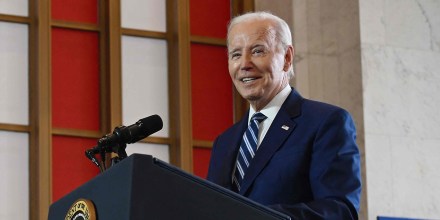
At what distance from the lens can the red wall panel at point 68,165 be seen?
795 cm

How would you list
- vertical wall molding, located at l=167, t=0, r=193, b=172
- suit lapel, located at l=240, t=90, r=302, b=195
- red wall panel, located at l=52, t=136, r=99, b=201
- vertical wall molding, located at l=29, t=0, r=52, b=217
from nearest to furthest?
suit lapel, located at l=240, t=90, r=302, b=195 < vertical wall molding, located at l=29, t=0, r=52, b=217 < red wall panel, located at l=52, t=136, r=99, b=201 < vertical wall molding, located at l=167, t=0, r=193, b=172

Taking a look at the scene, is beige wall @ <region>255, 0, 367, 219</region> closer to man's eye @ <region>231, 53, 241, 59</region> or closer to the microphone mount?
man's eye @ <region>231, 53, 241, 59</region>

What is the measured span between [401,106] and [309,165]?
431 cm

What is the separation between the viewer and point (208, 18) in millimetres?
8820

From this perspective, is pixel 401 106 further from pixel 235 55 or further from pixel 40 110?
pixel 235 55

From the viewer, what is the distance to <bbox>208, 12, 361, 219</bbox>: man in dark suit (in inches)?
159

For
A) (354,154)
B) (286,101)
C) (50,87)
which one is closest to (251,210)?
(354,154)

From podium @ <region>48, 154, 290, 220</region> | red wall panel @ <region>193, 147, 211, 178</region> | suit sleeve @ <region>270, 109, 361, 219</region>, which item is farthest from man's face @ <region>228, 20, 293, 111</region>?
red wall panel @ <region>193, 147, 211, 178</region>

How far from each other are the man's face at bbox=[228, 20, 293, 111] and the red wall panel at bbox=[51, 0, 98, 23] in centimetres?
388

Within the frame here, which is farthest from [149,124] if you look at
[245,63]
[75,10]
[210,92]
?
[210,92]

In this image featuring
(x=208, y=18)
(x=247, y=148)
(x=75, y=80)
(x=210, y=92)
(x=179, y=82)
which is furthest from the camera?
(x=208, y=18)

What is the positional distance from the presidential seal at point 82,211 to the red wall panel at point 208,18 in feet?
17.2

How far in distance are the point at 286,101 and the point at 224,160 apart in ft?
1.21

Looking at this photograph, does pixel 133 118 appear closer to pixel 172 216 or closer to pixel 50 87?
pixel 50 87
